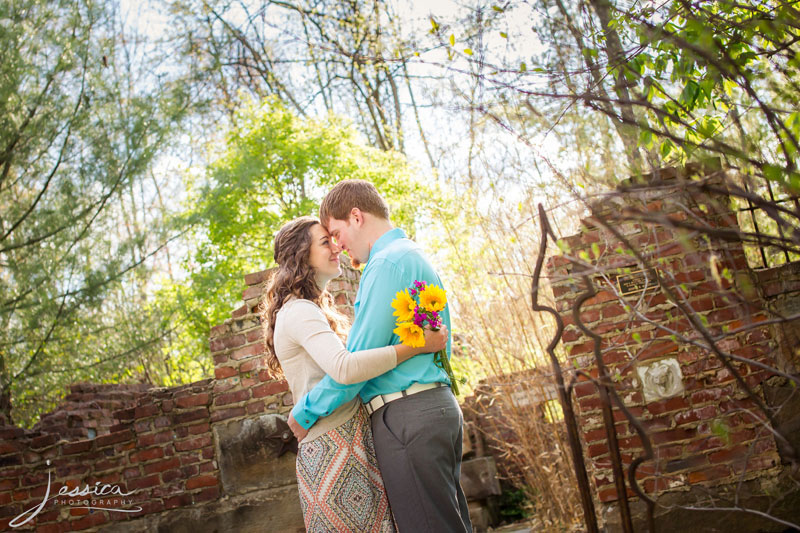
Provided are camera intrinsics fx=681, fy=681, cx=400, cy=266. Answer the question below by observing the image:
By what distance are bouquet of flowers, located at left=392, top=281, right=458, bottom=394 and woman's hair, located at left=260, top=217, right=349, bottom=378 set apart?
1.44 ft

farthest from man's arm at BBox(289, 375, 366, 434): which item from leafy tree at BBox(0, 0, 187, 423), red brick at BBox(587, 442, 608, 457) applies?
leafy tree at BBox(0, 0, 187, 423)

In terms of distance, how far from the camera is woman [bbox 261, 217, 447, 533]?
2205mm

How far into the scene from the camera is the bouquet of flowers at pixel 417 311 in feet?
7.15

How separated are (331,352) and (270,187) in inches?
307

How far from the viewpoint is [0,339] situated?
20.9 feet

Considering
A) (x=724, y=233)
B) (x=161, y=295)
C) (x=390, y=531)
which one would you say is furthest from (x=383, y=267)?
(x=161, y=295)

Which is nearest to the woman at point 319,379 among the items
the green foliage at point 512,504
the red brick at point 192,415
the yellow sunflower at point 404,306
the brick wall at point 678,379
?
the yellow sunflower at point 404,306

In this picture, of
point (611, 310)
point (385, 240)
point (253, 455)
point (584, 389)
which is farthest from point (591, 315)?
point (253, 455)

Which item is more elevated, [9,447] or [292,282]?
[292,282]

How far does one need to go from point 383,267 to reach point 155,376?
33.4 feet

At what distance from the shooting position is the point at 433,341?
7.41 feet

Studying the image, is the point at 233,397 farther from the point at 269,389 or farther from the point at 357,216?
the point at 357,216

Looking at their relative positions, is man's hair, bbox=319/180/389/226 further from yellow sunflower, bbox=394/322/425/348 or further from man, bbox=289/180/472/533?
yellow sunflower, bbox=394/322/425/348

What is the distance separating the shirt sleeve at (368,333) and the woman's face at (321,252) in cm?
33
